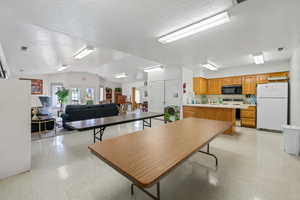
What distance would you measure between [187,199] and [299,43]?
4461 millimetres

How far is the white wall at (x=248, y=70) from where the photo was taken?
4.86m

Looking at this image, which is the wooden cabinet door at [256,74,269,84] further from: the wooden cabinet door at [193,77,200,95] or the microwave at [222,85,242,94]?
the wooden cabinet door at [193,77,200,95]

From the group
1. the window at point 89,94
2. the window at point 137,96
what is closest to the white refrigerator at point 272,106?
the window at point 137,96

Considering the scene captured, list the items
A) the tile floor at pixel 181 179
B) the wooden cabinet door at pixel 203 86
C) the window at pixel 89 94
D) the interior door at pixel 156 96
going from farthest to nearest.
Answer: the window at pixel 89 94 → the interior door at pixel 156 96 → the wooden cabinet door at pixel 203 86 → the tile floor at pixel 181 179

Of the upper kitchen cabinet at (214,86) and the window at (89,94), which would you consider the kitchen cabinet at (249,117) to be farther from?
the window at (89,94)

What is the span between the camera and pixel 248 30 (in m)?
2.51

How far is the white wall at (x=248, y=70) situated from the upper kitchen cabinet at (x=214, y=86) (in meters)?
0.23

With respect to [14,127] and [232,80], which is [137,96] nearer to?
[232,80]

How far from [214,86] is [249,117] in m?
2.14

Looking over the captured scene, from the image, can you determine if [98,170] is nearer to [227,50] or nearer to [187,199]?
[187,199]

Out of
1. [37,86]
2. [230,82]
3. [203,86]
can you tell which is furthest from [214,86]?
[37,86]

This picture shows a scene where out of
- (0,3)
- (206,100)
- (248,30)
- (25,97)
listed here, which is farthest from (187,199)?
(206,100)

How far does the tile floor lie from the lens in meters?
1.64

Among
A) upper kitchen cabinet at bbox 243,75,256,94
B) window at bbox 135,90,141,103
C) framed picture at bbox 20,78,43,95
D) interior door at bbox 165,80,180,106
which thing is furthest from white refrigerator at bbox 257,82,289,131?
framed picture at bbox 20,78,43,95
